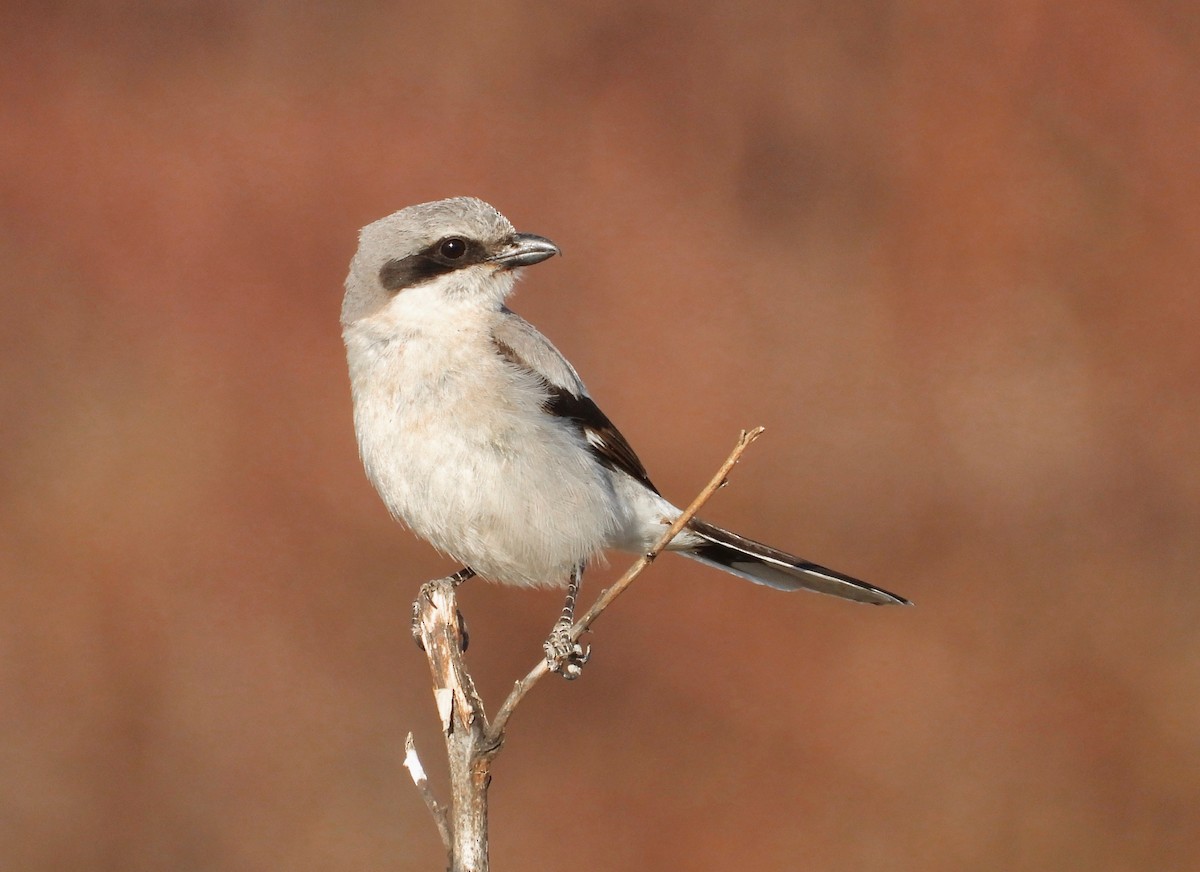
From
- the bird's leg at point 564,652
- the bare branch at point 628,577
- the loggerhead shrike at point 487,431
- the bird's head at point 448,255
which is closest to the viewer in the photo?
the bare branch at point 628,577

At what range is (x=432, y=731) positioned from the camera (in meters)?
7.83

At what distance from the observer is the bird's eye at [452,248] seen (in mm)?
4359

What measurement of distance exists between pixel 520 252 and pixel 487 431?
84cm

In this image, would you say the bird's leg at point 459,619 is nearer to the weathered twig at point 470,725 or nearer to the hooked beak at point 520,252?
the weathered twig at point 470,725

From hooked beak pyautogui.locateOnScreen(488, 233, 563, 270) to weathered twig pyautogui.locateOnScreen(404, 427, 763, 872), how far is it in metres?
1.54

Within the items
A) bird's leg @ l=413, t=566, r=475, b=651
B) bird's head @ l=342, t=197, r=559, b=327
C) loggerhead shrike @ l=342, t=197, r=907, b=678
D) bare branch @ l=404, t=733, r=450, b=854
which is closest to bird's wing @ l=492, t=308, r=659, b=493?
loggerhead shrike @ l=342, t=197, r=907, b=678

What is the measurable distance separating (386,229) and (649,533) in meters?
1.58

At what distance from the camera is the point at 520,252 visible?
4.38 metres

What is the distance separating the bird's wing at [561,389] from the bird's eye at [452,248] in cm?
28

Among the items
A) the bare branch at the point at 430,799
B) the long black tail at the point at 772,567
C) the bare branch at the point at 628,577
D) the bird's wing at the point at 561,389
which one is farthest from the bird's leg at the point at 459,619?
the long black tail at the point at 772,567

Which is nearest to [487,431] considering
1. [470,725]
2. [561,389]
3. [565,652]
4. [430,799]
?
[561,389]

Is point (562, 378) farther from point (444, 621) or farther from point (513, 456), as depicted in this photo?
point (444, 621)

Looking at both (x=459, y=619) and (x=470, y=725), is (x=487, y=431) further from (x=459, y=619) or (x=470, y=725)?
(x=470, y=725)

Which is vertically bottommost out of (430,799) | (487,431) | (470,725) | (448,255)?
(430,799)
